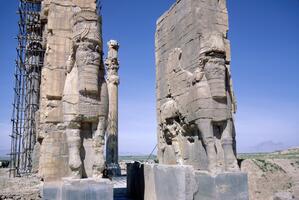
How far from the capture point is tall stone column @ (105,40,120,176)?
12734 mm

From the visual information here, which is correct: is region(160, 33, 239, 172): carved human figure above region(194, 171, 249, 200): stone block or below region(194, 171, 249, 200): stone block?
above

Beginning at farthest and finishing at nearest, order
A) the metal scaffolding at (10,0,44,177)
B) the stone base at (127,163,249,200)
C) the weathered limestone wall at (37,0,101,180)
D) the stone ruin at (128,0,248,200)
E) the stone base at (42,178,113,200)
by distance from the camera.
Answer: the metal scaffolding at (10,0,44,177), the stone ruin at (128,0,248,200), the stone base at (127,163,249,200), the weathered limestone wall at (37,0,101,180), the stone base at (42,178,113,200)

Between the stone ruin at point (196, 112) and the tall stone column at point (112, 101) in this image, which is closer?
the stone ruin at point (196, 112)

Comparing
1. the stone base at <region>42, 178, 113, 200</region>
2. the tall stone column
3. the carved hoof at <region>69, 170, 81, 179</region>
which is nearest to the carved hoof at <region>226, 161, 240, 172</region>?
the stone base at <region>42, 178, 113, 200</region>

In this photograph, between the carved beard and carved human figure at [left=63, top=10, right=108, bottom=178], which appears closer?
carved human figure at [left=63, top=10, right=108, bottom=178]

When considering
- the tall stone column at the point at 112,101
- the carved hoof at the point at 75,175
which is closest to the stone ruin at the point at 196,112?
the carved hoof at the point at 75,175

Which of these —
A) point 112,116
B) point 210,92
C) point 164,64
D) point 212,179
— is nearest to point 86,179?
point 212,179

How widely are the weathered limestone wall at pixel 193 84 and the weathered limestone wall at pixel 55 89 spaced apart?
6.49 ft

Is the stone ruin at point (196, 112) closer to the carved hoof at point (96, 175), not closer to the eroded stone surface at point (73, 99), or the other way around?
the carved hoof at point (96, 175)

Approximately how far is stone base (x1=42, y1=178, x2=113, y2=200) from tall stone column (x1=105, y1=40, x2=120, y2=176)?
803 centimetres

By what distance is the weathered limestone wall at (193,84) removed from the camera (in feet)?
17.4

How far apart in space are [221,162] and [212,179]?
331mm

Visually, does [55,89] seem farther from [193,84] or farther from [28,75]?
[28,75]

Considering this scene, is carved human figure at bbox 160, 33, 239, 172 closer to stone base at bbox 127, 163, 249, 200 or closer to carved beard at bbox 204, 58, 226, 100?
carved beard at bbox 204, 58, 226, 100
